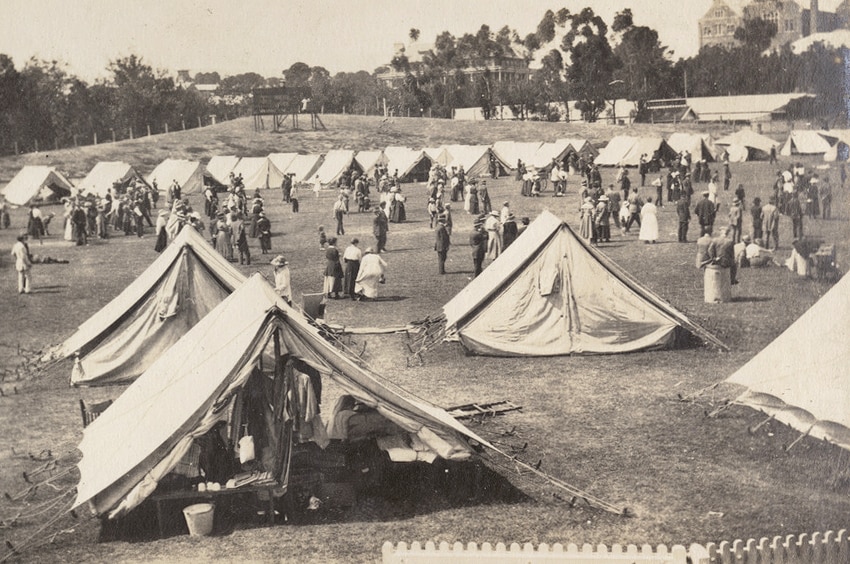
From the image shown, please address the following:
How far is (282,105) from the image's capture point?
6284 cm

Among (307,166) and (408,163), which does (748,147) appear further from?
(307,166)

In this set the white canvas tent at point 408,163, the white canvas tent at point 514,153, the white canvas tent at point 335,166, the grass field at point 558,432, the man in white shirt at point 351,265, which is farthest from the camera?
the white canvas tent at point 514,153

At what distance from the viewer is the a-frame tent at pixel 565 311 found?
14.7m

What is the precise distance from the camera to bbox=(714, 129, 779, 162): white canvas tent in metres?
51.1

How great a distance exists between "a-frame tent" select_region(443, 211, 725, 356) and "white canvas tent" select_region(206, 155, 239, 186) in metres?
34.7

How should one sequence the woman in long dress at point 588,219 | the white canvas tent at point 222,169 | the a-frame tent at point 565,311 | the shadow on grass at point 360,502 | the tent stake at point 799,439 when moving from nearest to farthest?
the shadow on grass at point 360,502, the tent stake at point 799,439, the a-frame tent at point 565,311, the woman in long dress at point 588,219, the white canvas tent at point 222,169

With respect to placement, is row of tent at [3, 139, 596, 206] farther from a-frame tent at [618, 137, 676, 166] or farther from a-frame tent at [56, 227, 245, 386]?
a-frame tent at [56, 227, 245, 386]

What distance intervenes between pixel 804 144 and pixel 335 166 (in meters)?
27.8

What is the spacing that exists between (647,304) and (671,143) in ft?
130

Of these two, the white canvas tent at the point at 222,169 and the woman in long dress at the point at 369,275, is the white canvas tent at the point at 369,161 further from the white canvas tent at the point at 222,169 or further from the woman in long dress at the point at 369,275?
the woman in long dress at the point at 369,275

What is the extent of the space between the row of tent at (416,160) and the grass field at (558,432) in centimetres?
2071

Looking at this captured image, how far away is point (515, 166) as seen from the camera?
4922 cm

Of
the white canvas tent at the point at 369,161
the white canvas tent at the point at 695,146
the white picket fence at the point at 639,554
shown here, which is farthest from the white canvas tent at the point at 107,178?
the white picket fence at the point at 639,554

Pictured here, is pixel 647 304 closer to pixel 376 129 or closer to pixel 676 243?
pixel 676 243
